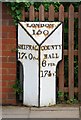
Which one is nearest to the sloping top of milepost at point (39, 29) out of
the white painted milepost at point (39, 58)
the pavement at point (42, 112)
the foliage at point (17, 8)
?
the white painted milepost at point (39, 58)

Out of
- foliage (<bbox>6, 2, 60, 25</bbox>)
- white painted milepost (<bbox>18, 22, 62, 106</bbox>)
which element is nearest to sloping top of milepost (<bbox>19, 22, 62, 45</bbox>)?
white painted milepost (<bbox>18, 22, 62, 106</bbox>)

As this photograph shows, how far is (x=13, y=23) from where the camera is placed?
26.0 ft

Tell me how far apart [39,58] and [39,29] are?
51cm

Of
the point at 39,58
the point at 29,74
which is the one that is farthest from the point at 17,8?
the point at 29,74

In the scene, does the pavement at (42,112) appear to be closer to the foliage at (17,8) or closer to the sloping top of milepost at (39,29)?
the sloping top of milepost at (39,29)

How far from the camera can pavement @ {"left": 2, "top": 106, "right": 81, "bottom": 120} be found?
725 centimetres

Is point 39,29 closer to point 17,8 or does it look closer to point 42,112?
point 17,8

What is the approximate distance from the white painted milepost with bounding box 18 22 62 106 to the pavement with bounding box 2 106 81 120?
19 centimetres

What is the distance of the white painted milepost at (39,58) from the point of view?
7816 mm

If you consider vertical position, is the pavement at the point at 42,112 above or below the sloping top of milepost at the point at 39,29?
below

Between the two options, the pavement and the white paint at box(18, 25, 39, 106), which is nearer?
the pavement

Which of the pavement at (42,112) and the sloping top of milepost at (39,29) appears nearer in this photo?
the pavement at (42,112)

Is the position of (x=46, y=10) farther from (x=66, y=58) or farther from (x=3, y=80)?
(x=3, y=80)

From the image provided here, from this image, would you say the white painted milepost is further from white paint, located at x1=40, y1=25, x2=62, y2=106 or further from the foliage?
the foliage
